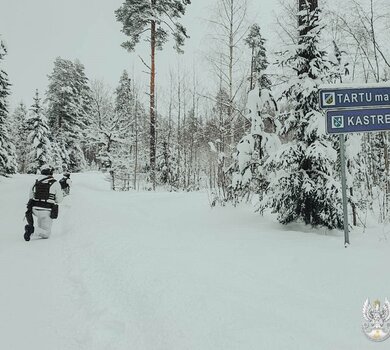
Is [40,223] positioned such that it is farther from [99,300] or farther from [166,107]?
[166,107]

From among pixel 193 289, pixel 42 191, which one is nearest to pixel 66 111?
pixel 42 191

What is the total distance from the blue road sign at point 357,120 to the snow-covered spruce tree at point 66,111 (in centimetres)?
3955

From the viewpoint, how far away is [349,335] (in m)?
2.98

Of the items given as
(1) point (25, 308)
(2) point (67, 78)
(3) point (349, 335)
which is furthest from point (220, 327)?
(2) point (67, 78)

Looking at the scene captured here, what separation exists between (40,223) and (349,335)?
7584mm

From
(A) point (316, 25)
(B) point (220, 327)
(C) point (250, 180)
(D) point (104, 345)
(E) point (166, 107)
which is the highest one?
(E) point (166, 107)

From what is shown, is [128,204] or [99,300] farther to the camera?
[128,204]

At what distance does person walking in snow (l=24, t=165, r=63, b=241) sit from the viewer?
8.72m

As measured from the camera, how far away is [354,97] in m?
5.78

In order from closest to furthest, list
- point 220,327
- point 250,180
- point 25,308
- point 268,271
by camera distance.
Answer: point 220,327
point 25,308
point 268,271
point 250,180

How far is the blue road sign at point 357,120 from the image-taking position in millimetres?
5691

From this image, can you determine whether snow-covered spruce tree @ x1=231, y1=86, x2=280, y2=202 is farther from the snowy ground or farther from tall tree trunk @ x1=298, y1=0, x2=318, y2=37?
tall tree trunk @ x1=298, y1=0, x2=318, y2=37

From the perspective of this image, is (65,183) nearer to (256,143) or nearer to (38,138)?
(256,143)

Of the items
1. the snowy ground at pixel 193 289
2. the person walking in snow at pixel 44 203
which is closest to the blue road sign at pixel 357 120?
the snowy ground at pixel 193 289
